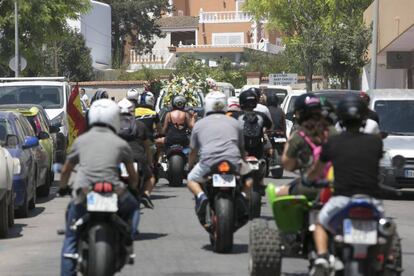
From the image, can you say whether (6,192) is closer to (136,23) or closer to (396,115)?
(396,115)

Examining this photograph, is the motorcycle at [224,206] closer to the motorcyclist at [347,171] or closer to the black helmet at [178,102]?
the motorcyclist at [347,171]

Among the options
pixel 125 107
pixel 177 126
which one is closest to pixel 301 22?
pixel 177 126

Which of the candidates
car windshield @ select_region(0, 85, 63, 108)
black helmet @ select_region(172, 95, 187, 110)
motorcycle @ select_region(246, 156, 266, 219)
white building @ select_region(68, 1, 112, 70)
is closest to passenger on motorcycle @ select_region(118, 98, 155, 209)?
motorcycle @ select_region(246, 156, 266, 219)

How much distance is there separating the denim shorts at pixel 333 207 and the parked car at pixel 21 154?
308 inches

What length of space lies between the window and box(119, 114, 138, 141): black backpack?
70635 millimetres

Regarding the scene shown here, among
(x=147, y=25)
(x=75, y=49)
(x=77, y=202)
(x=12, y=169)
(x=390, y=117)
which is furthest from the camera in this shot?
(x=147, y=25)

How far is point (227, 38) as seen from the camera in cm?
8519

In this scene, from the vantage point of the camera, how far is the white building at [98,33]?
A: 76500 millimetres

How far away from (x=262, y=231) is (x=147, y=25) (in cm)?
8115

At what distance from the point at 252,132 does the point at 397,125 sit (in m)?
6.52

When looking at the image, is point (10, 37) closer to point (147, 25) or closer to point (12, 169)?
point (12, 169)

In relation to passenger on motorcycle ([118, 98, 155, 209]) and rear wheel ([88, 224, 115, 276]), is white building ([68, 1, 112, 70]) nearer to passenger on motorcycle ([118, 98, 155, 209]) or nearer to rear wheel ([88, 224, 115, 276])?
passenger on motorcycle ([118, 98, 155, 209])

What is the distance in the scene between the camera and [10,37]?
47781 mm

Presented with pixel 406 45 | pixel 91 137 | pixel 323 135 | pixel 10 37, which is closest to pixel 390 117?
pixel 323 135
